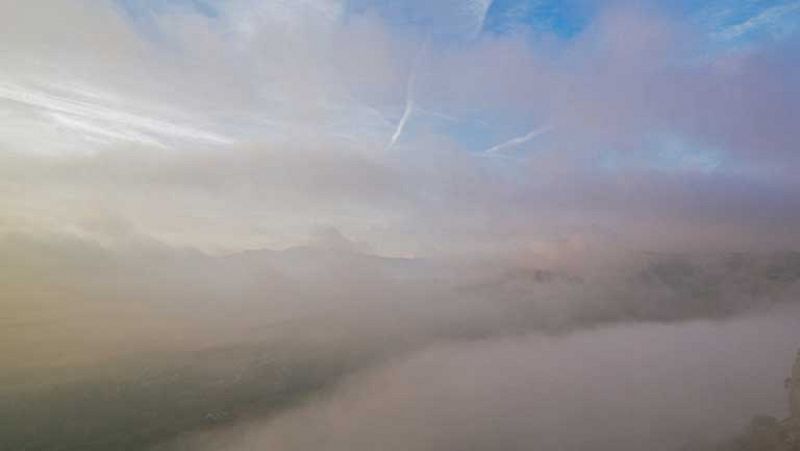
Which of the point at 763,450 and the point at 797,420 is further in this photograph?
the point at 763,450

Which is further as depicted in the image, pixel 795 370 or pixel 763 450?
pixel 763 450

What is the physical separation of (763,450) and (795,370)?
5469 centimetres

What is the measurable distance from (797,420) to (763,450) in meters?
37.7

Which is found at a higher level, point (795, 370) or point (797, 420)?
point (795, 370)

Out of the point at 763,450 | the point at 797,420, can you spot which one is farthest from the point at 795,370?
the point at 763,450

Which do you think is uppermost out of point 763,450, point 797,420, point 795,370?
point 795,370

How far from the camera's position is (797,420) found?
170500mm

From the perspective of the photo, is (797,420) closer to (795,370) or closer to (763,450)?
(795,370)

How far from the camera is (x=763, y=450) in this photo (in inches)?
7781

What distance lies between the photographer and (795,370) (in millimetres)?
167750

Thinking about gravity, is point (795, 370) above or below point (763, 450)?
above
